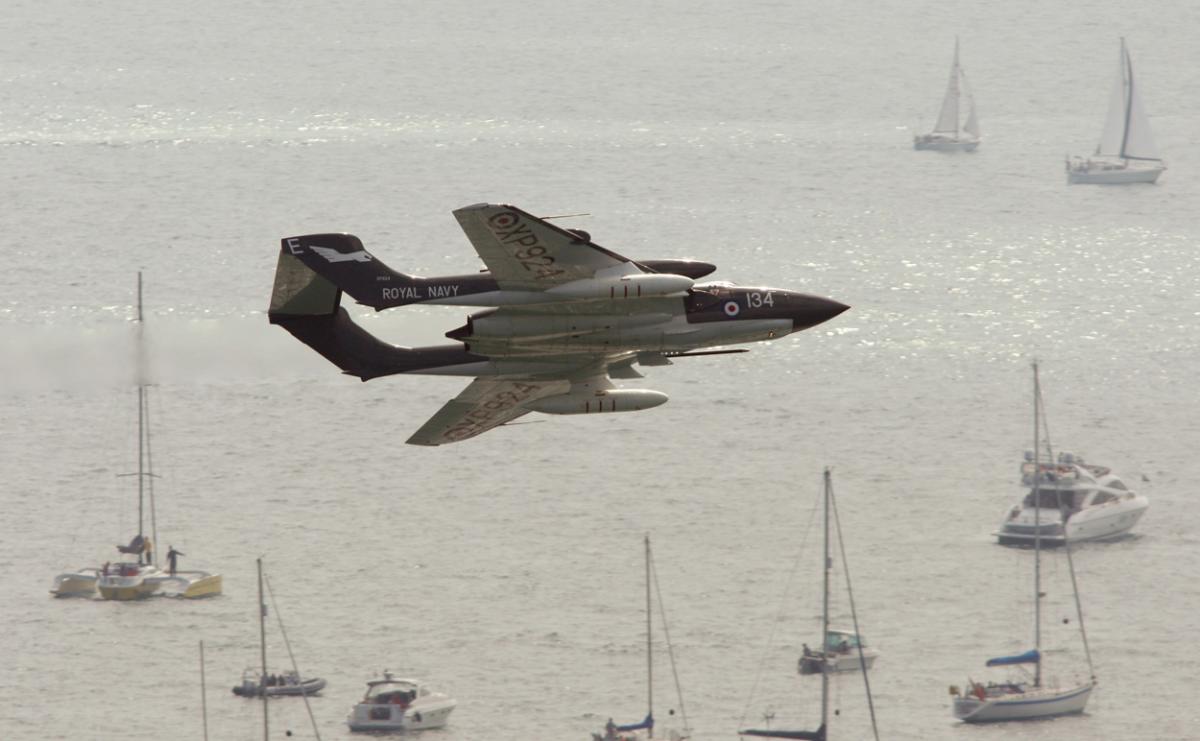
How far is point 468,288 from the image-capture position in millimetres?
66500

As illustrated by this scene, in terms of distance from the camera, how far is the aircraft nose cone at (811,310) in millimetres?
68312

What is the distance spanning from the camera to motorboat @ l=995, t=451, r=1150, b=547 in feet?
641

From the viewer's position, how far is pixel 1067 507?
197750 mm

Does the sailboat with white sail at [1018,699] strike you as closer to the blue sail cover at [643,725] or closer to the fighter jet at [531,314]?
the blue sail cover at [643,725]

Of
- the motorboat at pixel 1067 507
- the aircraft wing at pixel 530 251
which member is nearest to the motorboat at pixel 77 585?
Result: the motorboat at pixel 1067 507

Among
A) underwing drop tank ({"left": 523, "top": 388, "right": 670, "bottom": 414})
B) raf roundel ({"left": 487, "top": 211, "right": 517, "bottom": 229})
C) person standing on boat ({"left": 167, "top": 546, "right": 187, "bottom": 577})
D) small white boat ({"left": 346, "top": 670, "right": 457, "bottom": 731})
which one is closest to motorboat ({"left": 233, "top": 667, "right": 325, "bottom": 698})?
small white boat ({"left": 346, "top": 670, "right": 457, "bottom": 731})

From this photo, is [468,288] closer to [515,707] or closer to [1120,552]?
[515,707]

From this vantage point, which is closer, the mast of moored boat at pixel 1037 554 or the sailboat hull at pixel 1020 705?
the sailboat hull at pixel 1020 705

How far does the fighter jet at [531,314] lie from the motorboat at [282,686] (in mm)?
92173

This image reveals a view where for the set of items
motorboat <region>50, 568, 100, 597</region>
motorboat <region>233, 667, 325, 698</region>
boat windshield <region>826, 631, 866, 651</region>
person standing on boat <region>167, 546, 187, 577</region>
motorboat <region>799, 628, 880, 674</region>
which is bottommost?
motorboat <region>233, 667, 325, 698</region>

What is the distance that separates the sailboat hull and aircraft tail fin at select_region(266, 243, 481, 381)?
94.9 meters

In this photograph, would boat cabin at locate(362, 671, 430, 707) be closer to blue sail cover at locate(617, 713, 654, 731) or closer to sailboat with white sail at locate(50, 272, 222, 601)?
blue sail cover at locate(617, 713, 654, 731)

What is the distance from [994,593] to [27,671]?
264 feet

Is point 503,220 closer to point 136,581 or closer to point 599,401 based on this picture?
point 599,401
